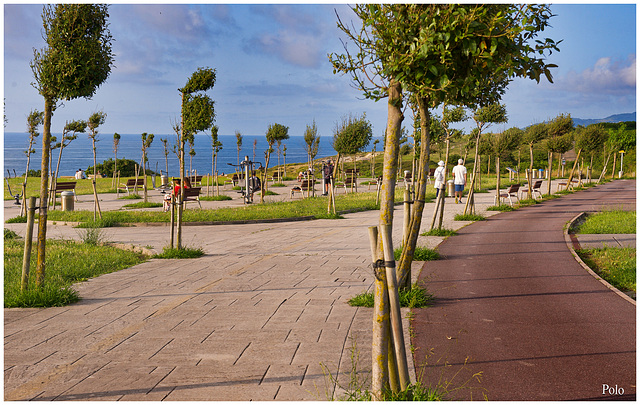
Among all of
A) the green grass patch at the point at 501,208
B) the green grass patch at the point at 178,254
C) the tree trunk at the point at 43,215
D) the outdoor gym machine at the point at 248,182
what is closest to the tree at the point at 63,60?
the tree trunk at the point at 43,215

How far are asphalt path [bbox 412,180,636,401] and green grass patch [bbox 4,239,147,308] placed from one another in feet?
13.8

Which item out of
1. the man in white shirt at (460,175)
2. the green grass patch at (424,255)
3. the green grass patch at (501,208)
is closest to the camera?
the green grass patch at (424,255)

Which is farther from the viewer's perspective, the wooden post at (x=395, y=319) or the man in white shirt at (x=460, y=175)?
the man in white shirt at (x=460, y=175)

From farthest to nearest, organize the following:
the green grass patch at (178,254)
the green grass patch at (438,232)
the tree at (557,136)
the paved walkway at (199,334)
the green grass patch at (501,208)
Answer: the tree at (557,136)
the green grass patch at (501,208)
the green grass patch at (438,232)
the green grass patch at (178,254)
the paved walkway at (199,334)

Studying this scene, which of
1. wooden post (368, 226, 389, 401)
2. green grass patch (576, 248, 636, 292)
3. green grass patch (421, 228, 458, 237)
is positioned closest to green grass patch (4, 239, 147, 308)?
wooden post (368, 226, 389, 401)

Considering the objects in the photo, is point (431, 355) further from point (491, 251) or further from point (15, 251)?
point (15, 251)

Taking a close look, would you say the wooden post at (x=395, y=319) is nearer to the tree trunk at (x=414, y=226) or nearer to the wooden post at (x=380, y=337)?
the wooden post at (x=380, y=337)

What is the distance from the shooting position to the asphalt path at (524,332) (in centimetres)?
390

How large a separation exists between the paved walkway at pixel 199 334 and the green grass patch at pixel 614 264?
3493 mm

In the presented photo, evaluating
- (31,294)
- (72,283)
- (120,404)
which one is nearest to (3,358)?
(120,404)

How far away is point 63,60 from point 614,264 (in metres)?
8.53

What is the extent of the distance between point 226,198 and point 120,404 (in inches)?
863

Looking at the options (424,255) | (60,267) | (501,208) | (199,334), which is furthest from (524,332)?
(501,208)

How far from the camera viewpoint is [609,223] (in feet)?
47.8
